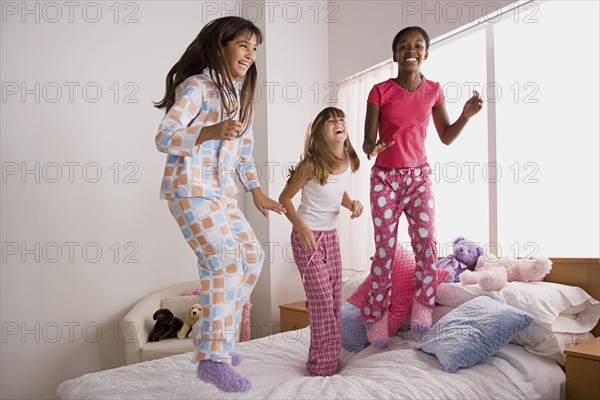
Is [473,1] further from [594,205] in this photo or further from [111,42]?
[111,42]

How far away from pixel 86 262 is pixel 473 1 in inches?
113

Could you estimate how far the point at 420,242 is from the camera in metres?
2.26

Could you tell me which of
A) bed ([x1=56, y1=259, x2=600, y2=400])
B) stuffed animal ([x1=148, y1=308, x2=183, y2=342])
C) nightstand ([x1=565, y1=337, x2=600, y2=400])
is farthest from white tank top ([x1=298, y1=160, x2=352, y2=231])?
stuffed animal ([x1=148, y1=308, x2=183, y2=342])

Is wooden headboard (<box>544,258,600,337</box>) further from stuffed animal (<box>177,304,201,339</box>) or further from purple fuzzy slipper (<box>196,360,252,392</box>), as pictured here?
stuffed animal (<box>177,304,201,339</box>)

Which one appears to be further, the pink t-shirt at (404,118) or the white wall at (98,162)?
the white wall at (98,162)

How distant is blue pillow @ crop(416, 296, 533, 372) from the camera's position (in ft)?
6.42

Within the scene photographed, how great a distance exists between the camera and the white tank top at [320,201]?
223 cm

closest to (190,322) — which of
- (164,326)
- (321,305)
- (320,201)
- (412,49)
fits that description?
(164,326)

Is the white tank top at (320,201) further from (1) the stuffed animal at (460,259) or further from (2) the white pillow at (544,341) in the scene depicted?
(2) the white pillow at (544,341)

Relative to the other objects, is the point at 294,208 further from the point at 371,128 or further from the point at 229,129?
the point at 229,129

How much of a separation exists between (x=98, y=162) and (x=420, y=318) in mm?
2360

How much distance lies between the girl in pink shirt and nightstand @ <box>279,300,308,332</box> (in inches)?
45.6

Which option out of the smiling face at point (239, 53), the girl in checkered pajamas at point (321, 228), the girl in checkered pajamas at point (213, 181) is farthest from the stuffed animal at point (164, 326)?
the smiling face at point (239, 53)

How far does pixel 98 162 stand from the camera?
347cm
